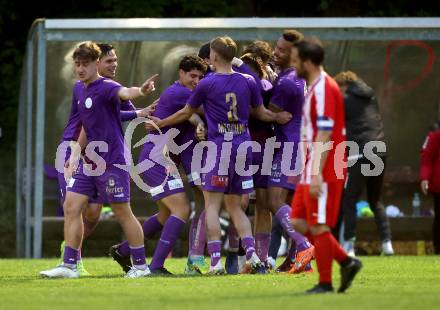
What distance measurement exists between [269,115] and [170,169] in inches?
42.4

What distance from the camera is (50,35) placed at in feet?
61.2

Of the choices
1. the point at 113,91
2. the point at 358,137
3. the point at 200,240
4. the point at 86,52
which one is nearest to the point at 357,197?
the point at 358,137

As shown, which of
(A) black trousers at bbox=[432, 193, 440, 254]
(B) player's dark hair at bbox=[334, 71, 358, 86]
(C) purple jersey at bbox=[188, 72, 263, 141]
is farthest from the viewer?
(A) black trousers at bbox=[432, 193, 440, 254]

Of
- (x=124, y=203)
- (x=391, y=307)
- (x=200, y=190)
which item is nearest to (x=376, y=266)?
(x=200, y=190)

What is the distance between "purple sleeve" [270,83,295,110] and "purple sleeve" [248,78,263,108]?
0.45 metres

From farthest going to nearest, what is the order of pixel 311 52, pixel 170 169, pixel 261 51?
pixel 261 51, pixel 170 169, pixel 311 52

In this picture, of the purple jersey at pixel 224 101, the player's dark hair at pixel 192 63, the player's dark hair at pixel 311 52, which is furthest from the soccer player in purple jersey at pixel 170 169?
the player's dark hair at pixel 311 52

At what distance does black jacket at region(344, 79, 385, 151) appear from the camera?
1784 centimetres

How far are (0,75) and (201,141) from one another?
37.1 feet

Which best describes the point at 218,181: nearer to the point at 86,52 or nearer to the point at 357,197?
the point at 86,52

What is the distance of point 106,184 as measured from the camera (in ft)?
42.7

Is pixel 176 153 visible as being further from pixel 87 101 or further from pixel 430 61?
pixel 430 61

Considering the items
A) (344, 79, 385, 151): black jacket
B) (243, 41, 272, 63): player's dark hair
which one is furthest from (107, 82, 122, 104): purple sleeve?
(344, 79, 385, 151): black jacket

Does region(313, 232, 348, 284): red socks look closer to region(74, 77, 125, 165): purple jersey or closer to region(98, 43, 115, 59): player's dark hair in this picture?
region(74, 77, 125, 165): purple jersey
